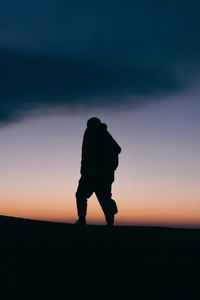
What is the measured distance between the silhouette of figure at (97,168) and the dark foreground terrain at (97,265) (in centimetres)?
113

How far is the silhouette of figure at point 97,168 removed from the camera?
11.2 meters

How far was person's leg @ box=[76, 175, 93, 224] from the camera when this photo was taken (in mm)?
11172

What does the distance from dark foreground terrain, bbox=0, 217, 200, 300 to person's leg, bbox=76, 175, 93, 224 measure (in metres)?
1.06

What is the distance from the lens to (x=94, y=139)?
36.8 feet

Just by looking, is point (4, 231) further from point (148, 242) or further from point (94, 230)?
point (148, 242)

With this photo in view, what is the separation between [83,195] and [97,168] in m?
0.69

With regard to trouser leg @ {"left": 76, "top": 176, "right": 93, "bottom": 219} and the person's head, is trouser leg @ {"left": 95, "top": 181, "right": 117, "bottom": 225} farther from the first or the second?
the person's head

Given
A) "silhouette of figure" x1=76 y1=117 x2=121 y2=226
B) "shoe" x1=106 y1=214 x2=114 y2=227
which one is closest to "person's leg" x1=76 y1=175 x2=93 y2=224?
"silhouette of figure" x1=76 y1=117 x2=121 y2=226

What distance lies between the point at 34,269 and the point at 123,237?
2.71 meters

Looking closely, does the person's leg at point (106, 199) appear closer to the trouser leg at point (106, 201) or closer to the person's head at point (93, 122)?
the trouser leg at point (106, 201)

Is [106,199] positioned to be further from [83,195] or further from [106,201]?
[83,195]

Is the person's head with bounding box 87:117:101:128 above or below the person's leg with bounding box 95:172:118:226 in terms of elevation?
above

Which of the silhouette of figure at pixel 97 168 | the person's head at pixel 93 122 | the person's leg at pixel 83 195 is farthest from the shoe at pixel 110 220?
the person's head at pixel 93 122

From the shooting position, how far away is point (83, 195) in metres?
11.2
